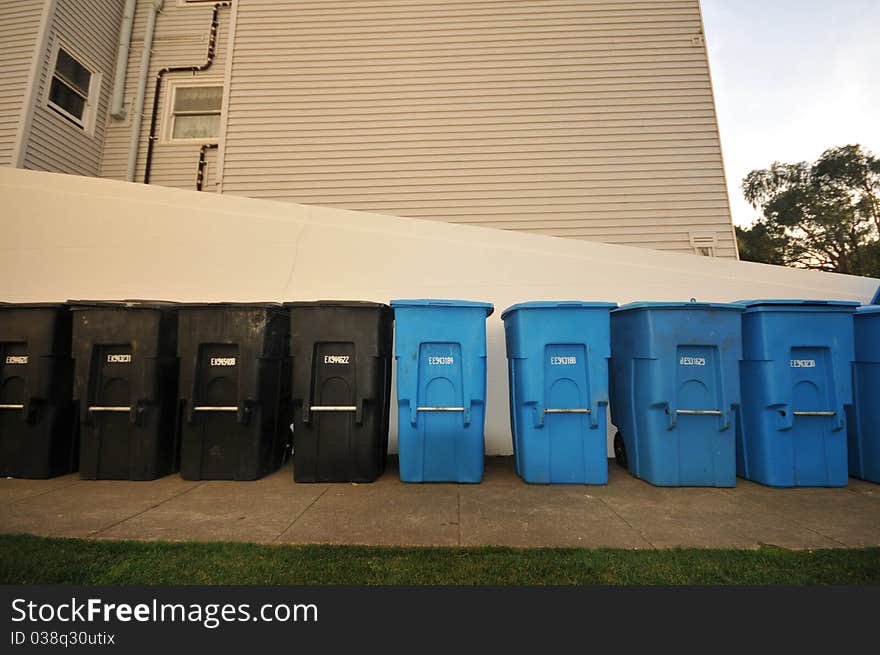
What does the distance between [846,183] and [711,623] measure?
29.7 m

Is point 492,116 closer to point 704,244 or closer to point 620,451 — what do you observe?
point 704,244

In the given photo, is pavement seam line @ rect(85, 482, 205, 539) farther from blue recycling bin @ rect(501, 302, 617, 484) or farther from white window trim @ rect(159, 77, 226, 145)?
white window trim @ rect(159, 77, 226, 145)

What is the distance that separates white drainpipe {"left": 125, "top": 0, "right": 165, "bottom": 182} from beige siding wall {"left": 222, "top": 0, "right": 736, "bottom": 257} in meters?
2.45

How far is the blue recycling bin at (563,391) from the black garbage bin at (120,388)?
3039 mm

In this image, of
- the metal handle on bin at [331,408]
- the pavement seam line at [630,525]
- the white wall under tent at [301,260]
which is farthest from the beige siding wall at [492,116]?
the pavement seam line at [630,525]

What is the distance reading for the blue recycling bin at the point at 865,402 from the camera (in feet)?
10.5

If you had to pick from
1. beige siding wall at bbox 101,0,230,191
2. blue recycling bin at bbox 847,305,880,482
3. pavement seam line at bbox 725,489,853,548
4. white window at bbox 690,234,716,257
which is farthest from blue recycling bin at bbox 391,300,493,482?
beige siding wall at bbox 101,0,230,191

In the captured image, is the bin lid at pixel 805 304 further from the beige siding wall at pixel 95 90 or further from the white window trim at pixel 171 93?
the beige siding wall at pixel 95 90

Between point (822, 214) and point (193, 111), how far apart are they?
28.5 meters

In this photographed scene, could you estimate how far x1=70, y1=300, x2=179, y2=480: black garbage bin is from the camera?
10.4 feet

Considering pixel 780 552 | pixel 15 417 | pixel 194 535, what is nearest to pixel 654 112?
→ pixel 780 552

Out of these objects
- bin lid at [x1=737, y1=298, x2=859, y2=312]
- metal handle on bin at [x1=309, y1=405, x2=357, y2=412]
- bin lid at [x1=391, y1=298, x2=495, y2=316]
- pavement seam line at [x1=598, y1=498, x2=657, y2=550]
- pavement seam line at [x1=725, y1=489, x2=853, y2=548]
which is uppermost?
bin lid at [x1=737, y1=298, x2=859, y2=312]

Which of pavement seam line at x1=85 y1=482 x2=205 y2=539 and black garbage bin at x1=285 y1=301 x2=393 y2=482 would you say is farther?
black garbage bin at x1=285 y1=301 x2=393 y2=482

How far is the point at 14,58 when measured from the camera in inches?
266
